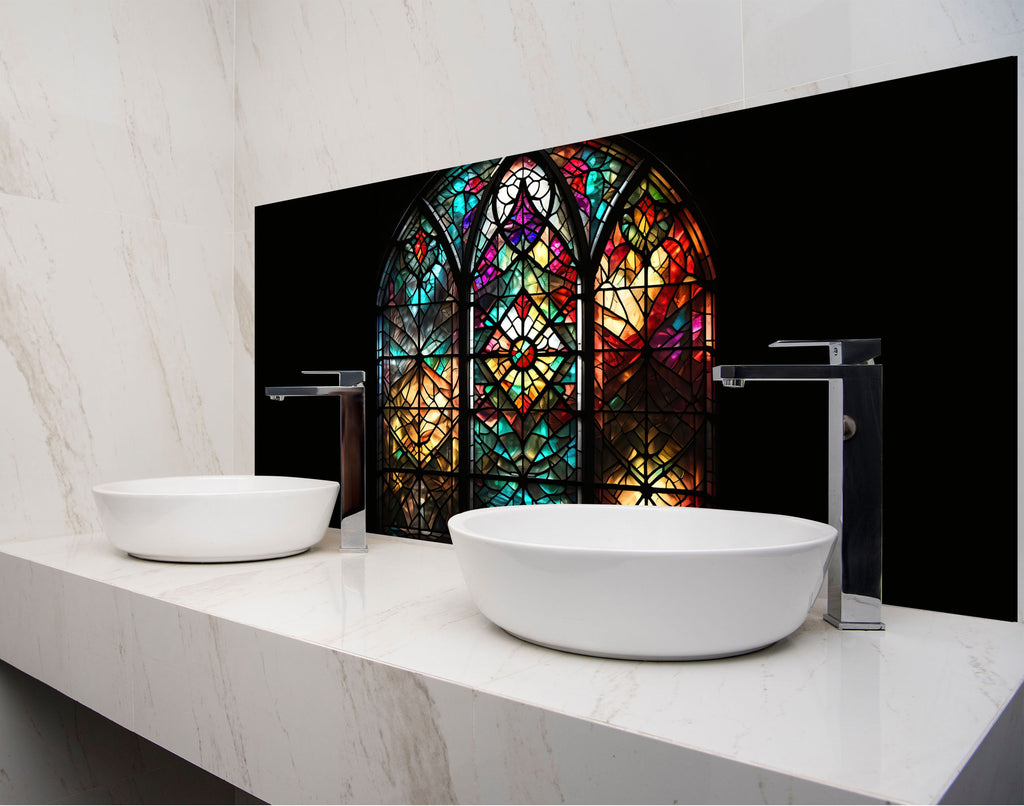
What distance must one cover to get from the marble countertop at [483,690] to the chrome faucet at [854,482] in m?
0.04

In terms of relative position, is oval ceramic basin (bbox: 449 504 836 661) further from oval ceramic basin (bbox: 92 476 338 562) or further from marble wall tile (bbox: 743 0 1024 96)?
marble wall tile (bbox: 743 0 1024 96)

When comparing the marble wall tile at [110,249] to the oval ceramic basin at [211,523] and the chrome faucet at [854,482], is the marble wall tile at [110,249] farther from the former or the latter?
the chrome faucet at [854,482]

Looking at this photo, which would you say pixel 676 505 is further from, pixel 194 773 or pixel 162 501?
pixel 194 773

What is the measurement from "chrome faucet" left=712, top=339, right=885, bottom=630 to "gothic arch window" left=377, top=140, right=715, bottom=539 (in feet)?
0.99

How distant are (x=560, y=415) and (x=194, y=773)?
1428 millimetres

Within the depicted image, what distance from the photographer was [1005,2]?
3.80ft

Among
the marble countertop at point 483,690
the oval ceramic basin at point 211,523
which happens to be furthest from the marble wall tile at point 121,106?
the marble countertop at point 483,690

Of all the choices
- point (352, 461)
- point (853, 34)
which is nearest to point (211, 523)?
point (352, 461)

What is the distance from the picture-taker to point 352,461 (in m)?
1.71

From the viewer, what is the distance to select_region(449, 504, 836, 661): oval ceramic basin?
886 millimetres

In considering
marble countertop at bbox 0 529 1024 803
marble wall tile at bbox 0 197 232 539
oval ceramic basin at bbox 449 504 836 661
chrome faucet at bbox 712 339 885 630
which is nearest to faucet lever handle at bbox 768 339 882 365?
chrome faucet at bbox 712 339 885 630

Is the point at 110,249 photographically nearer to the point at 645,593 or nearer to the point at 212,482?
the point at 212,482

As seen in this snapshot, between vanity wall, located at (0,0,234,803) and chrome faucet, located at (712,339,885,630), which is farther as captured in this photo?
vanity wall, located at (0,0,234,803)

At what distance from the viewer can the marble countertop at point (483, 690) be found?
73 cm
